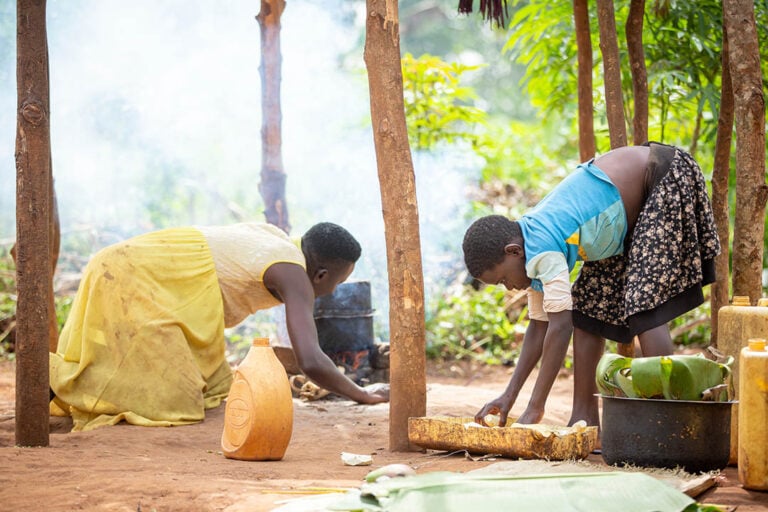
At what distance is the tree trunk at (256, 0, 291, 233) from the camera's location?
708 cm

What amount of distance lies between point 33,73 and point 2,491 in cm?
182

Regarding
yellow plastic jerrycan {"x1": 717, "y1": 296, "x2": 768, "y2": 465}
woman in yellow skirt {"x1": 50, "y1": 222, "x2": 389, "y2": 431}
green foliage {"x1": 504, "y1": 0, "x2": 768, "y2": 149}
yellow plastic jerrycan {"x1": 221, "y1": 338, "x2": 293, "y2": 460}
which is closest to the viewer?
yellow plastic jerrycan {"x1": 717, "y1": 296, "x2": 768, "y2": 465}

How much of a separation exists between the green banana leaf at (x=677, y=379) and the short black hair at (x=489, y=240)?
0.84m

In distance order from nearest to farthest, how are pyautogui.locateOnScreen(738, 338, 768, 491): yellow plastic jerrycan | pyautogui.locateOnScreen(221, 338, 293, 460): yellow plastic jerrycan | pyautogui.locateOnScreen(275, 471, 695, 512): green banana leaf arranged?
pyautogui.locateOnScreen(275, 471, 695, 512): green banana leaf < pyautogui.locateOnScreen(738, 338, 768, 491): yellow plastic jerrycan < pyautogui.locateOnScreen(221, 338, 293, 460): yellow plastic jerrycan

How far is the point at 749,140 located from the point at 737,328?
3.52 feet

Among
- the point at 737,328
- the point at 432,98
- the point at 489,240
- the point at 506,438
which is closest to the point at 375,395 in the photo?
the point at 489,240

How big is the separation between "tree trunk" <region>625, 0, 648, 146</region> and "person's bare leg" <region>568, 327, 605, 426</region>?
1379 millimetres

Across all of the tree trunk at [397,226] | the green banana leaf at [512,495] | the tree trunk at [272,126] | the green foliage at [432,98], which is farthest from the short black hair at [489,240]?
the green foliage at [432,98]

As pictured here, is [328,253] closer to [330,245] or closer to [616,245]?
[330,245]

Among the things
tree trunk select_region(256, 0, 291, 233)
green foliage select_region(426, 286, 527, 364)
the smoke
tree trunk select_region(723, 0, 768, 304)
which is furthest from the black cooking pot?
green foliage select_region(426, 286, 527, 364)

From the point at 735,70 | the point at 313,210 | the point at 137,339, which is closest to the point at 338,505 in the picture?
the point at 137,339

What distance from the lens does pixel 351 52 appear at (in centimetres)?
2400

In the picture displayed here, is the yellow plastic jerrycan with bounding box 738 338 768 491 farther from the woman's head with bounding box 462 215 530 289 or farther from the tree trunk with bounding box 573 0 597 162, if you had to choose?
the tree trunk with bounding box 573 0 597 162

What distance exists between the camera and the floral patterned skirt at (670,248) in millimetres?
3688
